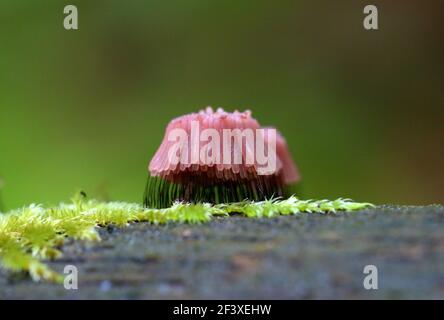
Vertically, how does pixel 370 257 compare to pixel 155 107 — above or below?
below

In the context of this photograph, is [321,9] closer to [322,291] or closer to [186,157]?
[186,157]

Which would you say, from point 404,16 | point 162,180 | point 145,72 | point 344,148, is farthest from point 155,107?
point 162,180

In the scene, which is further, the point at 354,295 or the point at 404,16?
the point at 404,16

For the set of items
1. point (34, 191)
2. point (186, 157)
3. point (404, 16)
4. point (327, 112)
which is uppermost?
point (404, 16)

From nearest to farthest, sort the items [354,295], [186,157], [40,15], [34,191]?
[354,295]
[186,157]
[34,191]
[40,15]

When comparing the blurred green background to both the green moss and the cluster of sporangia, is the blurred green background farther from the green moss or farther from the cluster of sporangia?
the green moss

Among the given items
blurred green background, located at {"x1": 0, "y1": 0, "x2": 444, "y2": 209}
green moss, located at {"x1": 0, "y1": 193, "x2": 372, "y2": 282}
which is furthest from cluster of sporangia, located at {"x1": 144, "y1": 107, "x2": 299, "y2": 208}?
blurred green background, located at {"x1": 0, "y1": 0, "x2": 444, "y2": 209}

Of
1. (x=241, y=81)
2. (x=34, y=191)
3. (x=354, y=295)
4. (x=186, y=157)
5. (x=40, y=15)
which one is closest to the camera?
(x=354, y=295)
